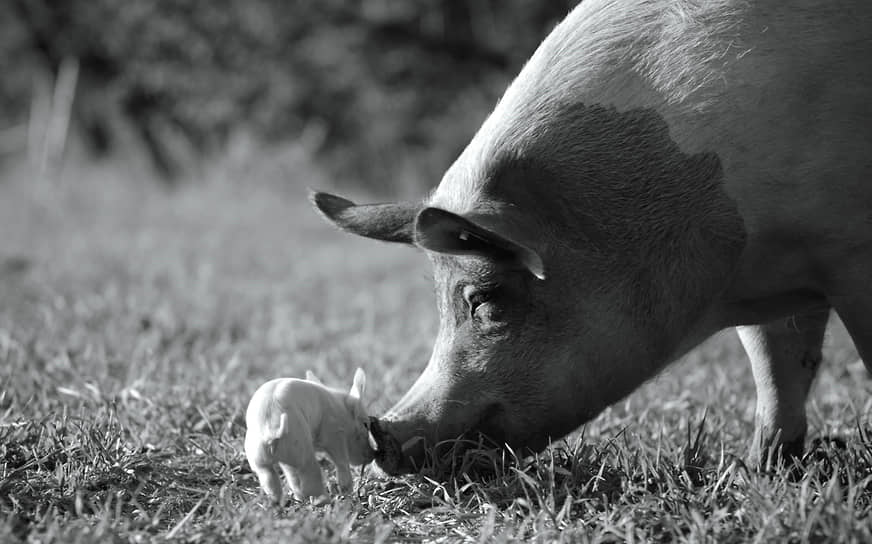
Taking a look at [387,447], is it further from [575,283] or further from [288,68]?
[288,68]

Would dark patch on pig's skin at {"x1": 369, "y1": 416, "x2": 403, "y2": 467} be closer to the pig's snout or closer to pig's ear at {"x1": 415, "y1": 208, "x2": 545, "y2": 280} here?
the pig's snout

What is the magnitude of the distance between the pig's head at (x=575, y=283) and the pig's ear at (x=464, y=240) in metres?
0.08

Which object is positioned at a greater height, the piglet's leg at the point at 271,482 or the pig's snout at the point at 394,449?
the pig's snout at the point at 394,449

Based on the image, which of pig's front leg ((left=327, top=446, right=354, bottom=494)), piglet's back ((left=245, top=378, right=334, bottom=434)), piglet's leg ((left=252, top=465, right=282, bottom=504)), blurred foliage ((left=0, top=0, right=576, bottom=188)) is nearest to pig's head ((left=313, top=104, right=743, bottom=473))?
pig's front leg ((left=327, top=446, right=354, bottom=494))

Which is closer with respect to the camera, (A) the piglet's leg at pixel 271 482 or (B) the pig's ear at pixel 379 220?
(A) the piglet's leg at pixel 271 482

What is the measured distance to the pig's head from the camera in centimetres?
312

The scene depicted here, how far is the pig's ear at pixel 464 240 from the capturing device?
2826 millimetres

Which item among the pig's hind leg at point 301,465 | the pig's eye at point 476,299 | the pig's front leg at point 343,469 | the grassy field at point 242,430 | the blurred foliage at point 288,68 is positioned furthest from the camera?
the blurred foliage at point 288,68

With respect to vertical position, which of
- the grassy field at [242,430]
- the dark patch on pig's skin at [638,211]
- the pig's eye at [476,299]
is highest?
the dark patch on pig's skin at [638,211]

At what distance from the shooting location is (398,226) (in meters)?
3.23

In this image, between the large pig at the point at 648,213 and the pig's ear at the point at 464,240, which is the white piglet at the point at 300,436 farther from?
the pig's ear at the point at 464,240

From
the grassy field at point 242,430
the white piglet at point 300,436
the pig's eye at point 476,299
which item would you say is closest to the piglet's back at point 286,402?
the white piglet at point 300,436

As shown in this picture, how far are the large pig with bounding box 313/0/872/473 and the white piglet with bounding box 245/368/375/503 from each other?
0.14m

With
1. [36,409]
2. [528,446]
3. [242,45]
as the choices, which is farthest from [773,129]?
[242,45]
